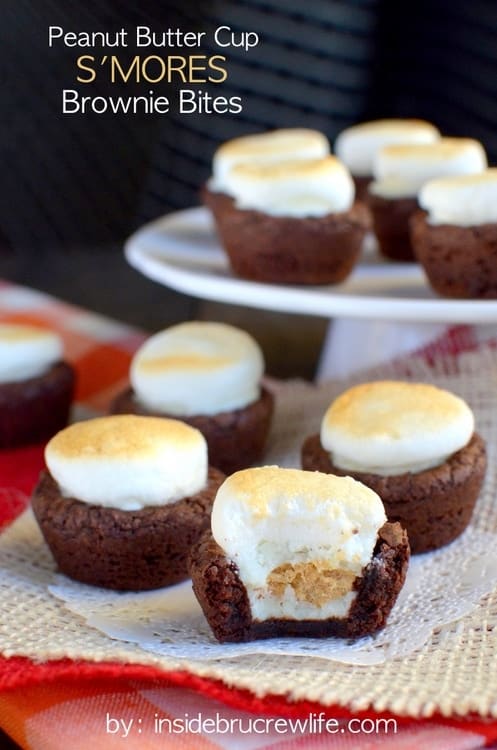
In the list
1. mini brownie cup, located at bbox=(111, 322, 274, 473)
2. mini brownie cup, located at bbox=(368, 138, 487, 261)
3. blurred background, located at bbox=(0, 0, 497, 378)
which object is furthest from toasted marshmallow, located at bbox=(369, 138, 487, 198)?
blurred background, located at bbox=(0, 0, 497, 378)

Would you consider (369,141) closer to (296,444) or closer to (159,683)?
(296,444)

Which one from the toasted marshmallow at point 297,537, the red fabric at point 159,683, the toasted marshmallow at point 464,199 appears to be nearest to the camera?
the red fabric at point 159,683

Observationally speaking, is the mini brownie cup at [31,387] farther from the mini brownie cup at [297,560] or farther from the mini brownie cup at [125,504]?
the mini brownie cup at [297,560]

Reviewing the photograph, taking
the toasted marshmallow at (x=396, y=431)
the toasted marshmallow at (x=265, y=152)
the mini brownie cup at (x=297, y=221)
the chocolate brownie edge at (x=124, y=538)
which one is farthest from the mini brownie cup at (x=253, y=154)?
the chocolate brownie edge at (x=124, y=538)

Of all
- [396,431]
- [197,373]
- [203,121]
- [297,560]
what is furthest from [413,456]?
[203,121]

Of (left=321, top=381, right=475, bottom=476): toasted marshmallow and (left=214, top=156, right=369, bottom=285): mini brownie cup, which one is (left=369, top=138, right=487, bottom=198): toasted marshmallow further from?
(left=321, top=381, right=475, bottom=476): toasted marshmallow

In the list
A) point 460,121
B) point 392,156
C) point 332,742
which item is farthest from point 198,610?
point 460,121
